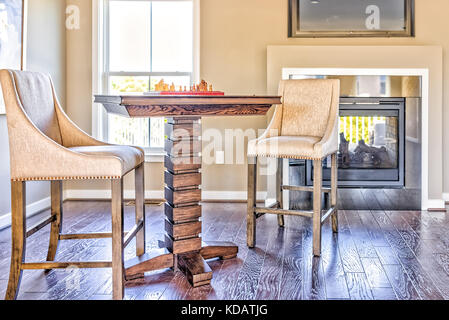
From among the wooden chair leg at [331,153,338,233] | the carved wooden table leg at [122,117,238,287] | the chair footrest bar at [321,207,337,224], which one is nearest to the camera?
the carved wooden table leg at [122,117,238,287]

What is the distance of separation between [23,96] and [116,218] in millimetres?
695

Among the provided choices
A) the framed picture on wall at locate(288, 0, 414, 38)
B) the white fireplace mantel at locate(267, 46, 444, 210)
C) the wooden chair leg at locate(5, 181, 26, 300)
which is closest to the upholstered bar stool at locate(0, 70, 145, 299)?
the wooden chair leg at locate(5, 181, 26, 300)

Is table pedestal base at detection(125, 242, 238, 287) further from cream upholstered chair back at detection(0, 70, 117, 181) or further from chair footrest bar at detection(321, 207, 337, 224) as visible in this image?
chair footrest bar at detection(321, 207, 337, 224)

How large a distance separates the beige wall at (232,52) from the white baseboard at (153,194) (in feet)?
0.19

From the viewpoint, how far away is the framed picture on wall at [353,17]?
4695 millimetres

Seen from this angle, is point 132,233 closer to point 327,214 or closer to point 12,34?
point 327,214

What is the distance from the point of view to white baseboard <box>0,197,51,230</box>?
12.3 ft

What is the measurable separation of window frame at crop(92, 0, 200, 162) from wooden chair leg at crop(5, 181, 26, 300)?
267 cm

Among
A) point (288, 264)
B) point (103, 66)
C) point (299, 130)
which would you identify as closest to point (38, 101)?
point (288, 264)

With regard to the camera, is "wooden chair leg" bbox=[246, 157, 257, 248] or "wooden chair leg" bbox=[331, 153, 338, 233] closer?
"wooden chair leg" bbox=[246, 157, 257, 248]

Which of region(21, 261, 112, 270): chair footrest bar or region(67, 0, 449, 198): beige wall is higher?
region(67, 0, 449, 198): beige wall

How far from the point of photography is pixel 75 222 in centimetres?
397

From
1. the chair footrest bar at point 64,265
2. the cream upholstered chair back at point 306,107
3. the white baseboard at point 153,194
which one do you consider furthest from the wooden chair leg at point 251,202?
the white baseboard at point 153,194

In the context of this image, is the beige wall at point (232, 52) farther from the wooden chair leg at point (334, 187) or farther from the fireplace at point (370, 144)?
the wooden chair leg at point (334, 187)
